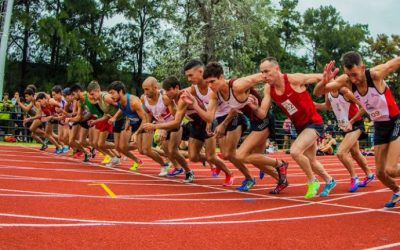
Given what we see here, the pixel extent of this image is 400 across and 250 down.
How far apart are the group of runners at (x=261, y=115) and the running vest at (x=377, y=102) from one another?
0.01 m

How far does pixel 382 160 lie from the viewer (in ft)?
18.2

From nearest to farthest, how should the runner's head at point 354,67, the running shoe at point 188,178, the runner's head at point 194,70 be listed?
the runner's head at point 354,67, the runner's head at point 194,70, the running shoe at point 188,178

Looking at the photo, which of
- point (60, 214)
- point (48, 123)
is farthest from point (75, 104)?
point (60, 214)

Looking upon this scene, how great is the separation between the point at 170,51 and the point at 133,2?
822cm

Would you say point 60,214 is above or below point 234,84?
below

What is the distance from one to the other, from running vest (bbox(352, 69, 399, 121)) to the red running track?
1.06 m

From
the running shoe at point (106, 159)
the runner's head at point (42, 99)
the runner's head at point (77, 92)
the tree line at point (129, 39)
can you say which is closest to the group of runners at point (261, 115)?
the runner's head at point (77, 92)

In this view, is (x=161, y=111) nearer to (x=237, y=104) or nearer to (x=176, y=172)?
(x=176, y=172)

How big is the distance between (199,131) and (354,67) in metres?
3.35

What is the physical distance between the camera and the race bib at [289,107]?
616 cm

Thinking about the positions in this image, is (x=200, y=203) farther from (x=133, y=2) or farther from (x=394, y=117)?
(x=133, y=2)

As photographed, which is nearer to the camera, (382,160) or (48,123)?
(382,160)

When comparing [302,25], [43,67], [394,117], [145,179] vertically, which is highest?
[302,25]

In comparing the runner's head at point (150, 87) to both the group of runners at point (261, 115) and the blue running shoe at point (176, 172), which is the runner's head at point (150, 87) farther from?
the blue running shoe at point (176, 172)
